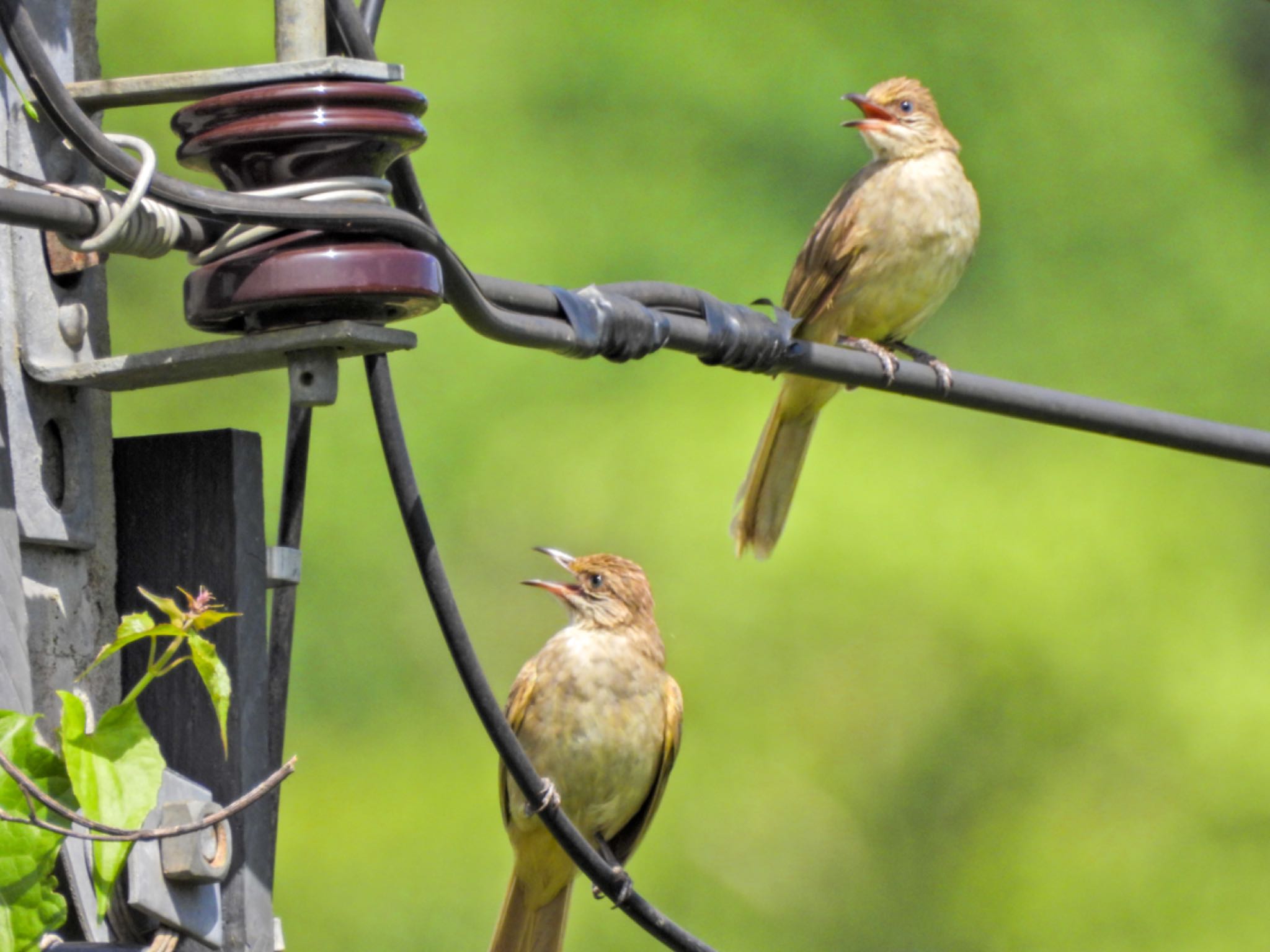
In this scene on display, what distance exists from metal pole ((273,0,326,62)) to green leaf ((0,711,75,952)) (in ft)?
3.27

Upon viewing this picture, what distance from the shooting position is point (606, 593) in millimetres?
5805

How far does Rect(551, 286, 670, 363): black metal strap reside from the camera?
10.4 ft

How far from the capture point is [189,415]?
31.6 feet

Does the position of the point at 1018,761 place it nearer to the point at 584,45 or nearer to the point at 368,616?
the point at 368,616

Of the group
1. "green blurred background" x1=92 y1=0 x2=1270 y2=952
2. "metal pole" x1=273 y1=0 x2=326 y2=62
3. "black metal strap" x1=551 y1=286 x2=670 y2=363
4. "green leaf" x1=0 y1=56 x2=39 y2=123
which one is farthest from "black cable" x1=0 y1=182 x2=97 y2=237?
"green blurred background" x1=92 y1=0 x2=1270 y2=952

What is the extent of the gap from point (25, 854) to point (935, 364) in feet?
10.4

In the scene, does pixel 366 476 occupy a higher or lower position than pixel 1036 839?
higher

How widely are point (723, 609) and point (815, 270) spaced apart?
323cm

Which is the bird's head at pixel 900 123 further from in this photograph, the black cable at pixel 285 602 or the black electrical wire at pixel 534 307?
the black cable at pixel 285 602

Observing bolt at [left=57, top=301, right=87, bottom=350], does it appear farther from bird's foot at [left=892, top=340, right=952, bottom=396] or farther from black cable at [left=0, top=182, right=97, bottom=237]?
bird's foot at [left=892, top=340, right=952, bottom=396]

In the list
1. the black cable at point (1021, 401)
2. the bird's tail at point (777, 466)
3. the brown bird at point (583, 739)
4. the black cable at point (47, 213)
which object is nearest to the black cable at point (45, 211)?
the black cable at point (47, 213)

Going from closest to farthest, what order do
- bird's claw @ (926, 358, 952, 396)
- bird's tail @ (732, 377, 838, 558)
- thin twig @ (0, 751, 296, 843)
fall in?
thin twig @ (0, 751, 296, 843), bird's claw @ (926, 358, 952, 396), bird's tail @ (732, 377, 838, 558)

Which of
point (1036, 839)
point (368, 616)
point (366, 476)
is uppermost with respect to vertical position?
point (366, 476)

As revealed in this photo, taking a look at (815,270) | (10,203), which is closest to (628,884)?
(10,203)
